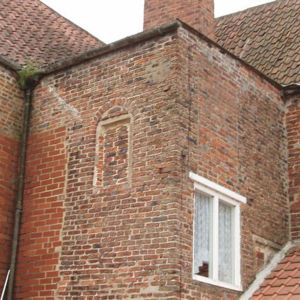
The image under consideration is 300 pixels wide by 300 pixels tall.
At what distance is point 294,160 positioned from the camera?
1252cm

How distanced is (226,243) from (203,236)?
2.27ft

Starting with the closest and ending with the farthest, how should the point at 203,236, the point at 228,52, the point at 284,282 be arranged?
the point at 203,236 → the point at 284,282 → the point at 228,52

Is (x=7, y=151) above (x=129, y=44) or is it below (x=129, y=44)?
below

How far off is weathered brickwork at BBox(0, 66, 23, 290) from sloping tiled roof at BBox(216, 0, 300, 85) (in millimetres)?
5614

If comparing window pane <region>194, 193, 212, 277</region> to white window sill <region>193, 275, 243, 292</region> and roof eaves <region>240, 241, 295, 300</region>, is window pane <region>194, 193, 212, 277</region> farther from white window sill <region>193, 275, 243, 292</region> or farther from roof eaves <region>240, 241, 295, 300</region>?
roof eaves <region>240, 241, 295, 300</region>

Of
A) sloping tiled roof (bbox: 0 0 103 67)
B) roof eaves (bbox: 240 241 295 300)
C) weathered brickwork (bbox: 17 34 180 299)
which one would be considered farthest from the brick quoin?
roof eaves (bbox: 240 241 295 300)

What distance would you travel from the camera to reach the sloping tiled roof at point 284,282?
10117mm

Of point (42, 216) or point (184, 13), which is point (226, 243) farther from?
point (184, 13)

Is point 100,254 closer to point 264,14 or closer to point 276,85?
point 276,85

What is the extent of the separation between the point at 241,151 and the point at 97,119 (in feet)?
8.64

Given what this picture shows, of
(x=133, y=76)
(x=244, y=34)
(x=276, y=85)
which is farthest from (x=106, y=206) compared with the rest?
(x=244, y=34)

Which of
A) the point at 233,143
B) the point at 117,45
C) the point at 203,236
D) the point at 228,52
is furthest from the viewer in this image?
the point at 228,52

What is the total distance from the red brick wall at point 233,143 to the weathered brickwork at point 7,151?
135 inches

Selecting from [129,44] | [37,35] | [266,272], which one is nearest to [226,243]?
[266,272]
